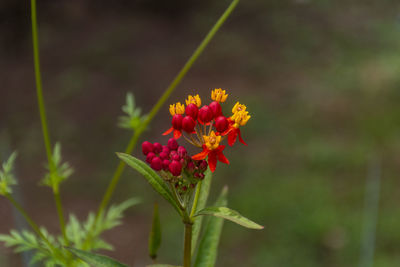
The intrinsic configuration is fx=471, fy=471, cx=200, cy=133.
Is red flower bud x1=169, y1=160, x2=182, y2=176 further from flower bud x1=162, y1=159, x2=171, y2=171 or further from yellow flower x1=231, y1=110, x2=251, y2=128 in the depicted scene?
yellow flower x1=231, y1=110, x2=251, y2=128

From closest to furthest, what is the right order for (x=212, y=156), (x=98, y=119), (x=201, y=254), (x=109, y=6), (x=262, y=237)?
1. (x=212, y=156)
2. (x=201, y=254)
3. (x=262, y=237)
4. (x=98, y=119)
5. (x=109, y=6)

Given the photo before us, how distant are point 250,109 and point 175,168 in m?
3.62

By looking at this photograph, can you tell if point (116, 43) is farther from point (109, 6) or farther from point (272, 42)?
point (272, 42)

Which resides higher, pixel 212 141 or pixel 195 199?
pixel 212 141

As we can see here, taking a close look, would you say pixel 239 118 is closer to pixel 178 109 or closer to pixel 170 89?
pixel 178 109

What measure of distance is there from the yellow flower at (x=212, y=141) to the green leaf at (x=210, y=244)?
0.20 m

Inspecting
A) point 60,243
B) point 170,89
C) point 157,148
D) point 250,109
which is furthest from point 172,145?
point 250,109

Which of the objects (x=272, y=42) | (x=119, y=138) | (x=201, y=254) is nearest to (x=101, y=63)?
(x=119, y=138)

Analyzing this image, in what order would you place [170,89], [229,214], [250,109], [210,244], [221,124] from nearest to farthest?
[229,214] < [221,124] < [210,244] < [170,89] < [250,109]

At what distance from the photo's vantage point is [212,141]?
0.92 metres

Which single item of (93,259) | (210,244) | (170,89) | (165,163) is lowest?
(93,259)

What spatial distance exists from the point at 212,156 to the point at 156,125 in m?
3.70

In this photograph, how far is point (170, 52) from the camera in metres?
5.69

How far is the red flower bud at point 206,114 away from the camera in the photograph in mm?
962
